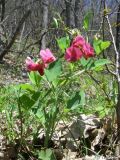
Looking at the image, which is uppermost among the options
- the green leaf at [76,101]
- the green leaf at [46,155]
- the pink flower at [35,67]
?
the pink flower at [35,67]

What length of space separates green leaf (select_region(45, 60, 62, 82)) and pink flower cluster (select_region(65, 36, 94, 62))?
0.20 feet

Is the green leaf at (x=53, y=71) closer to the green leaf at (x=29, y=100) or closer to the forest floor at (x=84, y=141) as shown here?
the green leaf at (x=29, y=100)

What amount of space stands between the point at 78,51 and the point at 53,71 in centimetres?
13

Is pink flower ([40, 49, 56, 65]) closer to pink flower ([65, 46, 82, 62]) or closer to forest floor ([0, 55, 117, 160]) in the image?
pink flower ([65, 46, 82, 62])

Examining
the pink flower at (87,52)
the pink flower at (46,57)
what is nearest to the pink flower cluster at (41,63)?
the pink flower at (46,57)

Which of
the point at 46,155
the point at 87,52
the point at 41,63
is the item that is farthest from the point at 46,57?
the point at 46,155

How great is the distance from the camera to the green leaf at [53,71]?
56.6 inches

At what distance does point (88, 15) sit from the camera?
1715mm

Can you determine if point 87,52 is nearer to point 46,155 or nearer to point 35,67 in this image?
point 35,67

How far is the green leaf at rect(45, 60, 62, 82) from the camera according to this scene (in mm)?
1438

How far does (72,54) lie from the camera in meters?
1.49

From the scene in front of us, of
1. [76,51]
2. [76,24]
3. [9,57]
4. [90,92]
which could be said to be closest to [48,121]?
[76,51]

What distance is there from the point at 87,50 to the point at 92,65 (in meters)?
0.06

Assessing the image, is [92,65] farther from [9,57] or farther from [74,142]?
[9,57]
